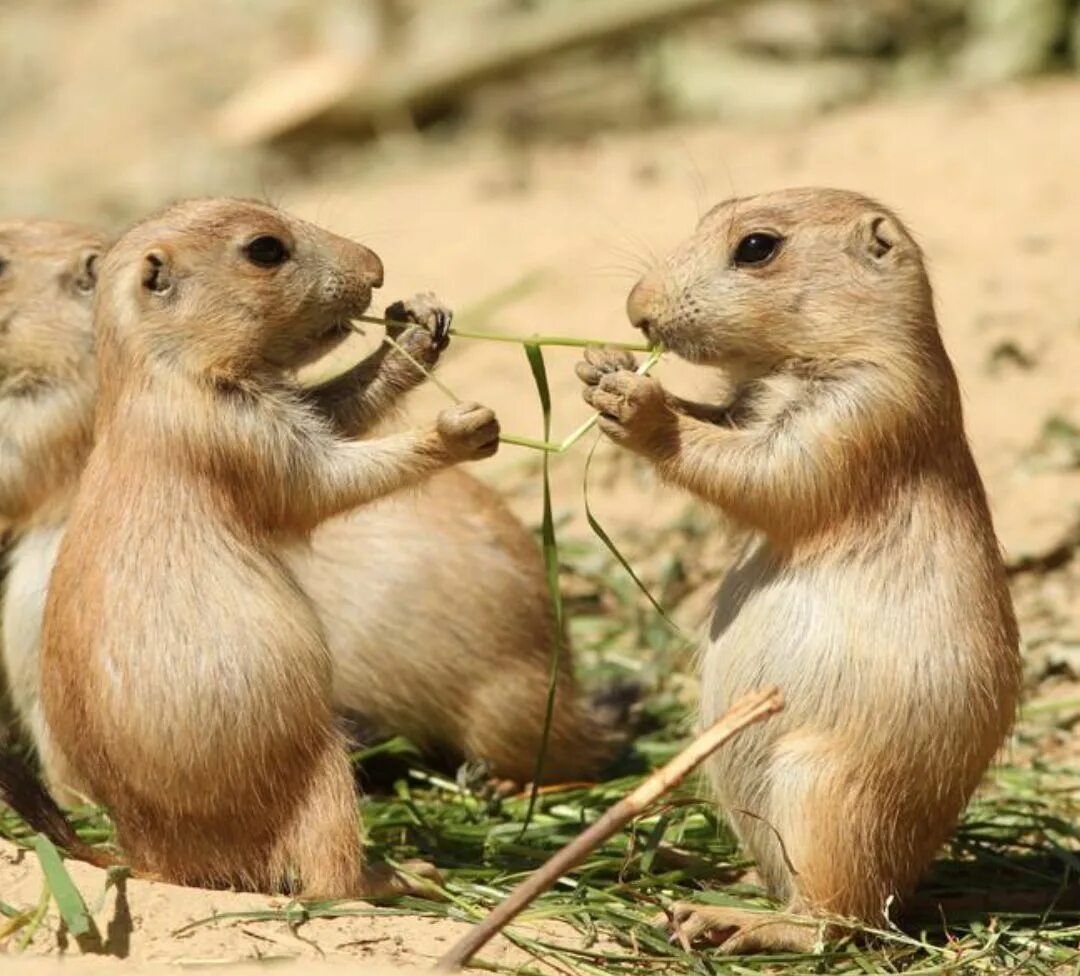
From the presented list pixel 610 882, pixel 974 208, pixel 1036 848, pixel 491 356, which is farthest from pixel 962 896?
pixel 974 208

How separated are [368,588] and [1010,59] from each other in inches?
340

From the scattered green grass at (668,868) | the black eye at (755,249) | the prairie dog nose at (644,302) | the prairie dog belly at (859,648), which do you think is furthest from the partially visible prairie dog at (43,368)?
the prairie dog belly at (859,648)

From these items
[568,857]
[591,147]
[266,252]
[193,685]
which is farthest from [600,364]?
[591,147]

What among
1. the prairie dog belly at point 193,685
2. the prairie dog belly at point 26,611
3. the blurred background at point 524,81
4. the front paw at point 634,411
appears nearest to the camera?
the prairie dog belly at point 193,685

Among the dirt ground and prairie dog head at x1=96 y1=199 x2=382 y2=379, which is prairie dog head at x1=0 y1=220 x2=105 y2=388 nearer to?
the dirt ground

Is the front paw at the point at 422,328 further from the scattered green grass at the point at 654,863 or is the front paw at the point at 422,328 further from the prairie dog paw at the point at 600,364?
the prairie dog paw at the point at 600,364

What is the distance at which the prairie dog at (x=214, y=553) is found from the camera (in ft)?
19.9

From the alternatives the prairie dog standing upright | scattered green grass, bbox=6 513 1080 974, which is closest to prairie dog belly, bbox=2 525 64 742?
the prairie dog standing upright

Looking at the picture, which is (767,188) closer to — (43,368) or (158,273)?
(43,368)

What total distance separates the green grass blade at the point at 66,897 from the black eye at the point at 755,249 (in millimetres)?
2677

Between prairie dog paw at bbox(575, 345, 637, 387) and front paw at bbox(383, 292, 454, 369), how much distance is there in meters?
0.50

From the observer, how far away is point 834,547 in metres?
6.37

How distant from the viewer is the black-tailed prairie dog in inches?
246

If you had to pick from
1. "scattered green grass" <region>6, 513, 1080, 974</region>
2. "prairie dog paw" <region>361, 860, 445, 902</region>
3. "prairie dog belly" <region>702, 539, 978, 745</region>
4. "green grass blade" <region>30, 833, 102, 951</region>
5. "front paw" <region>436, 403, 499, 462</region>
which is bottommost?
"scattered green grass" <region>6, 513, 1080, 974</region>
